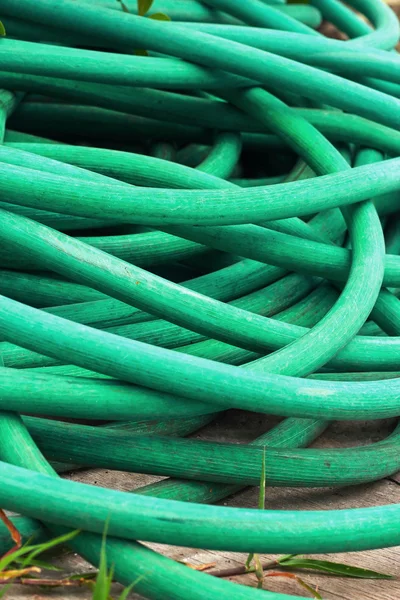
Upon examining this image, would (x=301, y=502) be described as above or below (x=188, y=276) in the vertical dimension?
below

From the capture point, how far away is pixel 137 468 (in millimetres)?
1067

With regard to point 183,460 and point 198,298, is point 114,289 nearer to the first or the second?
point 198,298

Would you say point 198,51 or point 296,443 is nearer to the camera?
point 296,443

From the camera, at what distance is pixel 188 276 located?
1509mm

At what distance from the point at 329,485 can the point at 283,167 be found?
965mm

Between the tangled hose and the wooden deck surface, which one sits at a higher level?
the tangled hose

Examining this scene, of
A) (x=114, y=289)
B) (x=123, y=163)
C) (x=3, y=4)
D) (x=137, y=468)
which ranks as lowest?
(x=137, y=468)

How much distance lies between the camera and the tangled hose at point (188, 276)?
87 centimetres

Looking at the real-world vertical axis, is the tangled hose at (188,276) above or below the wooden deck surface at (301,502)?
above

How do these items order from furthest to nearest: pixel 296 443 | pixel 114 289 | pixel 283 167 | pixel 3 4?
1. pixel 283 167
2. pixel 3 4
3. pixel 296 443
4. pixel 114 289

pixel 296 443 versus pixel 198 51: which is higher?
pixel 198 51

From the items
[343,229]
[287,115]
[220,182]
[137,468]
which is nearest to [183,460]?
[137,468]

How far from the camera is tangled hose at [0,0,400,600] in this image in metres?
0.87

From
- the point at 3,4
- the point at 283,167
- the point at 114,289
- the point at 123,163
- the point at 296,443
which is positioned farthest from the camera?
the point at 283,167
